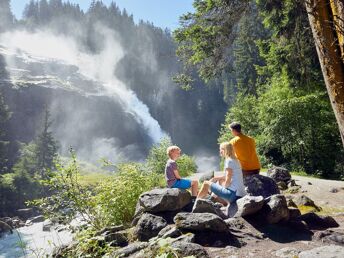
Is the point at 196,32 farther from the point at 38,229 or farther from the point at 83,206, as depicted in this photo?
the point at 38,229

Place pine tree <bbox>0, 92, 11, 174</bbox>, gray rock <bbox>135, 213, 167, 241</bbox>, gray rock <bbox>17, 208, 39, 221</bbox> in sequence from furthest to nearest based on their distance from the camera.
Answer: pine tree <bbox>0, 92, 11, 174</bbox> → gray rock <bbox>17, 208, 39, 221</bbox> → gray rock <bbox>135, 213, 167, 241</bbox>

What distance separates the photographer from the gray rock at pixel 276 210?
657cm

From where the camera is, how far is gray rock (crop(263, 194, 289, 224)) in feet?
21.5

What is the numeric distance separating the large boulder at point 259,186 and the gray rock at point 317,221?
3.60ft

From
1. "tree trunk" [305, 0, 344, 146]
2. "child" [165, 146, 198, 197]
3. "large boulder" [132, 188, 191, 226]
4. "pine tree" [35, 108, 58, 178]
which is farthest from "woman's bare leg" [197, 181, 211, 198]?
"pine tree" [35, 108, 58, 178]

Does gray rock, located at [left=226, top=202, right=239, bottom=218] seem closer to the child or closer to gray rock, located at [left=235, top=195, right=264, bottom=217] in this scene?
gray rock, located at [left=235, top=195, right=264, bottom=217]

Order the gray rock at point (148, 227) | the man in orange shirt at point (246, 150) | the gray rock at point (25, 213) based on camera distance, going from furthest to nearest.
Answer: the gray rock at point (25, 213) → the man in orange shirt at point (246, 150) → the gray rock at point (148, 227)

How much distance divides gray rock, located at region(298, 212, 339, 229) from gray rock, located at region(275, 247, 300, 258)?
1818 millimetres

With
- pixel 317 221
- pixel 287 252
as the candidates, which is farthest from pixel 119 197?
pixel 317 221

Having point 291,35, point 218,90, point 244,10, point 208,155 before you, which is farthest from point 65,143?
point 244,10

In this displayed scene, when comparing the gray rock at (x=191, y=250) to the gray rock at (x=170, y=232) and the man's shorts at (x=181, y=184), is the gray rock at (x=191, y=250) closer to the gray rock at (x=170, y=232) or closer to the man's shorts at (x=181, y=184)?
the gray rock at (x=170, y=232)

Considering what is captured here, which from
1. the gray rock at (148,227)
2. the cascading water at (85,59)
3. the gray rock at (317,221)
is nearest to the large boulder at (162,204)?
the gray rock at (148,227)

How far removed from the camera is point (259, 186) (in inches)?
→ 317

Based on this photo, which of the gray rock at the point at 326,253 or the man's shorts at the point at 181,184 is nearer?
the gray rock at the point at 326,253
